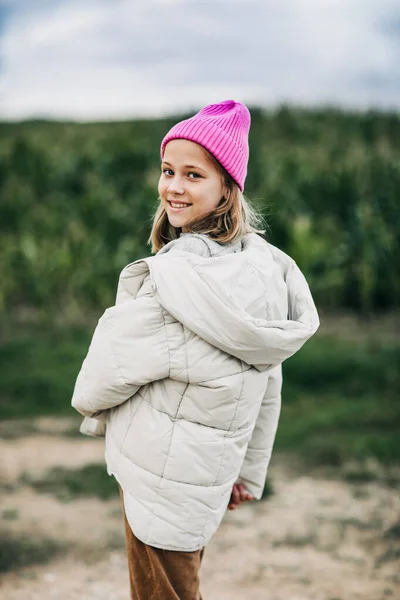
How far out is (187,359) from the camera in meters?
1.73

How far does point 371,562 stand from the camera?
3.38 meters

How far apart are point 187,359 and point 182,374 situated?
1.4 inches

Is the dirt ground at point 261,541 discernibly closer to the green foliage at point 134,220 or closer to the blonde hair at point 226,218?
the blonde hair at point 226,218

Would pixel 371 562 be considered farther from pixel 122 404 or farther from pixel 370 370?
pixel 370 370

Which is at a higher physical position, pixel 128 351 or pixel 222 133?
pixel 222 133

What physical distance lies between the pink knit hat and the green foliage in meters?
4.68

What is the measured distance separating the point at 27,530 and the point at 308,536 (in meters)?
1.40

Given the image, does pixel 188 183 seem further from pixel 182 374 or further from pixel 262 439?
pixel 262 439

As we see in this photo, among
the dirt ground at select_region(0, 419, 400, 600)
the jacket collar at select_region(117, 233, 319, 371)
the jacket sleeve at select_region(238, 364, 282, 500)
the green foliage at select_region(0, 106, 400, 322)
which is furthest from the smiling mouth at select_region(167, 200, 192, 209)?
the green foliage at select_region(0, 106, 400, 322)

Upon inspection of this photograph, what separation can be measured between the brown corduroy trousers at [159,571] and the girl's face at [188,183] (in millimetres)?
792

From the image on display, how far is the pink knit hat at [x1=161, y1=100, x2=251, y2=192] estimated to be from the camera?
73.1 inches

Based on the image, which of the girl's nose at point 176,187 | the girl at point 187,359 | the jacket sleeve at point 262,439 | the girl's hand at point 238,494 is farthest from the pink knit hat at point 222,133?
the girl's hand at point 238,494

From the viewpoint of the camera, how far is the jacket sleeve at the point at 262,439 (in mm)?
2070

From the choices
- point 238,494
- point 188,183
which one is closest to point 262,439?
point 238,494
